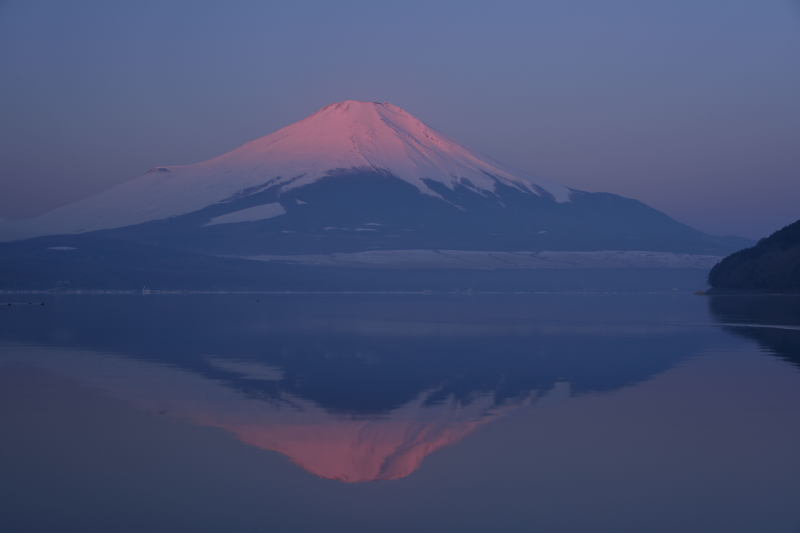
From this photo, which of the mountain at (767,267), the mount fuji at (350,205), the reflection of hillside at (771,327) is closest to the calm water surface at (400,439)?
the reflection of hillside at (771,327)

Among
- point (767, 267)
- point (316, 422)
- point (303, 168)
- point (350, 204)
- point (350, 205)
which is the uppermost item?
point (303, 168)

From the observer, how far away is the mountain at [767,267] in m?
65.8

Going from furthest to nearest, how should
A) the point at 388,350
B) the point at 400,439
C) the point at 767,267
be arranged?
1. the point at 767,267
2. the point at 388,350
3. the point at 400,439

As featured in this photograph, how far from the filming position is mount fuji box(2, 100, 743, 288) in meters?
155

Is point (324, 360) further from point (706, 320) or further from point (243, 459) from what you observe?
point (706, 320)

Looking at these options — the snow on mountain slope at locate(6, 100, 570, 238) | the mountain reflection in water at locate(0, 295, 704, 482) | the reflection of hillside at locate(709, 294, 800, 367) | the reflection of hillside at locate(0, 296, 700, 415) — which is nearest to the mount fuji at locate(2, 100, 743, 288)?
the snow on mountain slope at locate(6, 100, 570, 238)

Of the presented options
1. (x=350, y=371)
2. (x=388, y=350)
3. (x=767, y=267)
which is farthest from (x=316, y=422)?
(x=767, y=267)

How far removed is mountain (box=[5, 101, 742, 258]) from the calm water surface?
4994 inches

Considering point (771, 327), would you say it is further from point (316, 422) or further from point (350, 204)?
point (350, 204)

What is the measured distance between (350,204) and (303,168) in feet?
42.8

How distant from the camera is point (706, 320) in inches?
1414

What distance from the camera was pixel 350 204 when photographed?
170 m

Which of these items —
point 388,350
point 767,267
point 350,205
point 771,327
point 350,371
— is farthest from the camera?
point 350,205

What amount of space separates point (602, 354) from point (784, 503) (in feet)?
42.7
